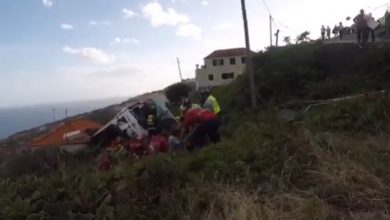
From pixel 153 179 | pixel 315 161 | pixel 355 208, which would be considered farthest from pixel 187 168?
pixel 355 208

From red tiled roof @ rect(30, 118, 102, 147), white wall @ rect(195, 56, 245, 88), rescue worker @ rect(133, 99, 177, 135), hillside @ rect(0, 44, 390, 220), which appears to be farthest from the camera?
white wall @ rect(195, 56, 245, 88)

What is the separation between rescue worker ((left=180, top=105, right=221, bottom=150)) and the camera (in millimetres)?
8359

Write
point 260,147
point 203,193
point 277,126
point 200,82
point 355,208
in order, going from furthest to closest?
point 200,82, point 277,126, point 260,147, point 203,193, point 355,208

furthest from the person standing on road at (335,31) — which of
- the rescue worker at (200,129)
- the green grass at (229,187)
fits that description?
the green grass at (229,187)

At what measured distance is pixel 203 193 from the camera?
15.4 ft

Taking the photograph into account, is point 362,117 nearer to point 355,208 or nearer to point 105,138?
point 355,208

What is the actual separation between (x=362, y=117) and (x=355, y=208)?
5.75m

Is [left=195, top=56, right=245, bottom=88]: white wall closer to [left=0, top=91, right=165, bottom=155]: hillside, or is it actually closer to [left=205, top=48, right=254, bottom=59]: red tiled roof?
[left=205, top=48, right=254, bottom=59]: red tiled roof

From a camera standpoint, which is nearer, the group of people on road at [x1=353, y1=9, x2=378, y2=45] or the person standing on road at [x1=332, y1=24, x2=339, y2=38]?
the group of people on road at [x1=353, y1=9, x2=378, y2=45]

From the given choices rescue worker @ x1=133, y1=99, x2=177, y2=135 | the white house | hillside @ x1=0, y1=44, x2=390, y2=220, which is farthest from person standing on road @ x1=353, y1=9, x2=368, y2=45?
the white house

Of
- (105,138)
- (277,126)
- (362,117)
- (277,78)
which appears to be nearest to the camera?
(277,126)

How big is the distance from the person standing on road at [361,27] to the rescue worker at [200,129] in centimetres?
1188

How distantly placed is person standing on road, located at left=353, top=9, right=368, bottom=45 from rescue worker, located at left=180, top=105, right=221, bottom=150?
11876 mm

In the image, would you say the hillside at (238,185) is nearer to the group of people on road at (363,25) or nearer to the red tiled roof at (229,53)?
the group of people on road at (363,25)
